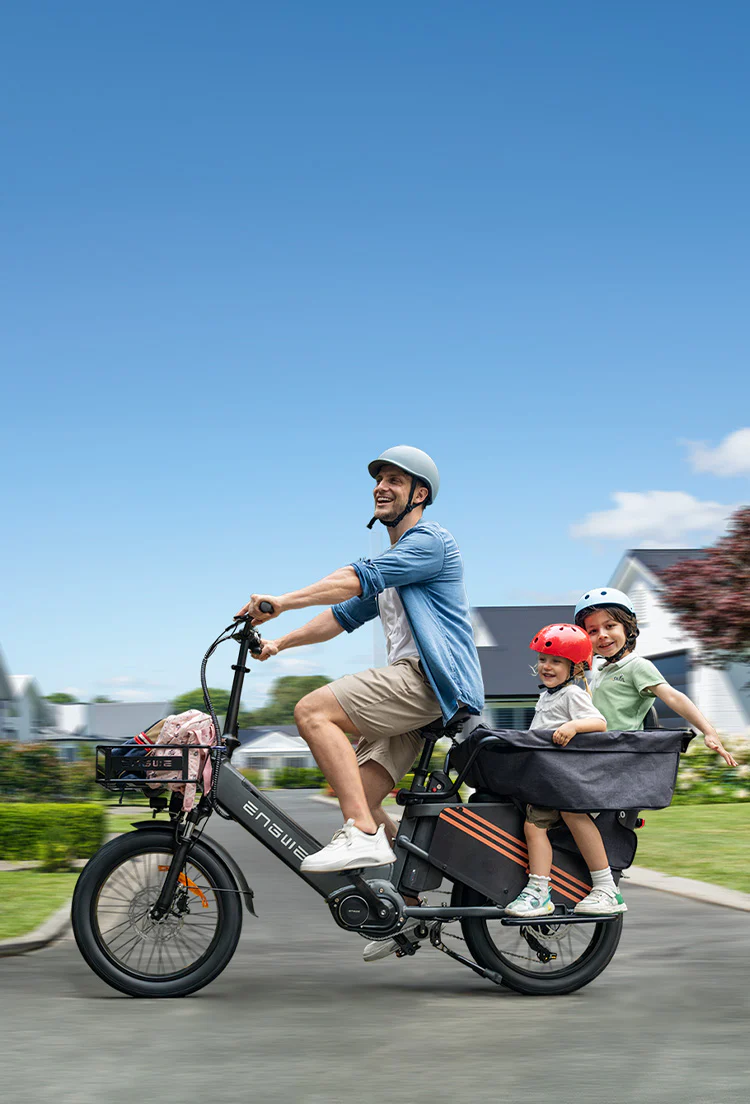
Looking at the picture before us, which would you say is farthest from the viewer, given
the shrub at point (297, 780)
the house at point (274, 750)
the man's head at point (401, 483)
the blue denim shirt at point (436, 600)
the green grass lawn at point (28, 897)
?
the house at point (274, 750)

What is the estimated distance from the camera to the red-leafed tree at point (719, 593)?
1909 cm

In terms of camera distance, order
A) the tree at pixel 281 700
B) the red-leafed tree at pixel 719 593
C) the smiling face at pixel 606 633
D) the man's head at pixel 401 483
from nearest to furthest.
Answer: the man's head at pixel 401 483
the smiling face at pixel 606 633
the red-leafed tree at pixel 719 593
the tree at pixel 281 700

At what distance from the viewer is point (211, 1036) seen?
4.81 m

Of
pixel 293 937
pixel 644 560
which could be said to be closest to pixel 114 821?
pixel 293 937

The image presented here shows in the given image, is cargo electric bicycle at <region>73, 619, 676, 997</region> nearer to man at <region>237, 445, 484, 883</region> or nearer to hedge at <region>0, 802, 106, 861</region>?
man at <region>237, 445, 484, 883</region>

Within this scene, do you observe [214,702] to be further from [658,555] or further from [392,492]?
[658,555]

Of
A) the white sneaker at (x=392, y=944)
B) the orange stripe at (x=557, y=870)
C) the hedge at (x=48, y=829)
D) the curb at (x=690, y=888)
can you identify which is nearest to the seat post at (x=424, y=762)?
the orange stripe at (x=557, y=870)

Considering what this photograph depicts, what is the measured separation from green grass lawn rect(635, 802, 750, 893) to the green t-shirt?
15.8ft

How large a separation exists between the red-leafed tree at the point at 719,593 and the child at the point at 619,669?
13560 millimetres

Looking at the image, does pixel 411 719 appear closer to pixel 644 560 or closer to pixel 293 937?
pixel 293 937

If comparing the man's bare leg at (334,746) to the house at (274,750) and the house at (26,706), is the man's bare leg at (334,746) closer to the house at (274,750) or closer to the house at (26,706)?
the house at (26,706)

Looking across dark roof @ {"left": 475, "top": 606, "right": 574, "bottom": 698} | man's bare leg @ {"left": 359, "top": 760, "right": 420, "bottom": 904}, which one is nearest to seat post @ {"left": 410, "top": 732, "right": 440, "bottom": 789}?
man's bare leg @ {"left": 359, "top": 760, "right": 420, "bottom": 904}

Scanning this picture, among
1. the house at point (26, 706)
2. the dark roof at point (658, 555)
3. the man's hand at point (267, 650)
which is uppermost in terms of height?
the dark roof at point (658, 555)

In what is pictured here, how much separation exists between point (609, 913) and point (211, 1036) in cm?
180
